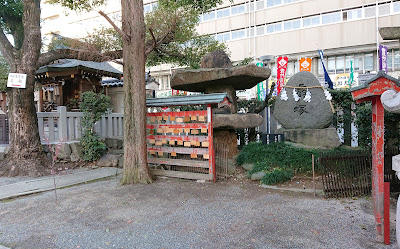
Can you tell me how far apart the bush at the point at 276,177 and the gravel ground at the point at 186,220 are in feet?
1.50

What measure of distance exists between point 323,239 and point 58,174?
7.36 metres

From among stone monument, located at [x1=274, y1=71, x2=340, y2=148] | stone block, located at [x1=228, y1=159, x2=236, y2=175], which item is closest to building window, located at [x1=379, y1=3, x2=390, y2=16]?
stone monument, located at [x1=274, y1=71, x2=340, y2=148]

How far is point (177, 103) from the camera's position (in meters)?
6.86

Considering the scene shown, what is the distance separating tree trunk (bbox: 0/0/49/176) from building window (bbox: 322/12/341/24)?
22472 millimetres

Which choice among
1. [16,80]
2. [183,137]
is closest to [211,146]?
[183,137]

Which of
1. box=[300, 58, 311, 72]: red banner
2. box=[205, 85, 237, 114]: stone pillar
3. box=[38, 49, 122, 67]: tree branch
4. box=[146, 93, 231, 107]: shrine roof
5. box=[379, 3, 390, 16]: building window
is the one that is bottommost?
box=[146, 93, 231, 107]: shrine roof

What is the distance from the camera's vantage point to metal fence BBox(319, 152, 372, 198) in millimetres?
5172

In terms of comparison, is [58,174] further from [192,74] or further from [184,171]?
[192,74]

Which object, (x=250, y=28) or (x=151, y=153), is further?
(x=250, y=28)

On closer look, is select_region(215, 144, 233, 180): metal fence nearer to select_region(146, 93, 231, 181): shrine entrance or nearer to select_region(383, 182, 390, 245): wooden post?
select_region(146, 93, 231, 181): shrine entrance

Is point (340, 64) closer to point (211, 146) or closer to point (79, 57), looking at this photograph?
point (211, 146)

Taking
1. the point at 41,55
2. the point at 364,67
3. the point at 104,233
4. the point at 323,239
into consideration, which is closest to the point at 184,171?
the point at 104,233

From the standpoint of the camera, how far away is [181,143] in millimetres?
7148

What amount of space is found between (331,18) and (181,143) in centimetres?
2201
